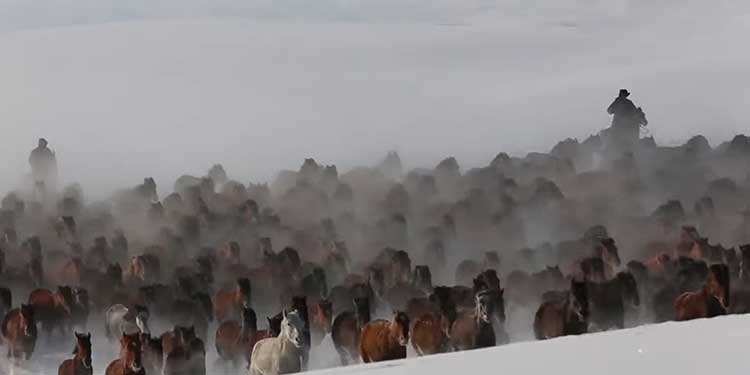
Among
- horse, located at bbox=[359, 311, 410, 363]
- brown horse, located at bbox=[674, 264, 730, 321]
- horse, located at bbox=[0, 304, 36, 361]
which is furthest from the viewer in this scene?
brown horse, located at bbox=[674, 264, 730, 321]

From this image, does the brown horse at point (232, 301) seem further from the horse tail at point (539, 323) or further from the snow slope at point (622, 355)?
the horse tail at point (539, 323)

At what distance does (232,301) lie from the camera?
1.21 meters

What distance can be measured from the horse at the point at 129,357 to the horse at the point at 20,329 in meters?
0.11

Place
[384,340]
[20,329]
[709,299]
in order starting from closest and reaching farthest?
[20,329] < [384,340] < [709,299]

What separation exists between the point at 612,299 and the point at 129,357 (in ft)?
2.26

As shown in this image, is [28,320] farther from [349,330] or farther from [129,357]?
[349,330]

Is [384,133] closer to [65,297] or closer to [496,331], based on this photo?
[496,331]

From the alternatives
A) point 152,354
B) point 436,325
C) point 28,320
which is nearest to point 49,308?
point 28,320

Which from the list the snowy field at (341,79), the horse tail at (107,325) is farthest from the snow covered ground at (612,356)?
the snowy field at (341,79)

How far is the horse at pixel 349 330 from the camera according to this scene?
1234 mm

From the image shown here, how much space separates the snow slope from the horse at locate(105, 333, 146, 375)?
0.94 ft

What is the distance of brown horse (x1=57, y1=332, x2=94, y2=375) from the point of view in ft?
3.75

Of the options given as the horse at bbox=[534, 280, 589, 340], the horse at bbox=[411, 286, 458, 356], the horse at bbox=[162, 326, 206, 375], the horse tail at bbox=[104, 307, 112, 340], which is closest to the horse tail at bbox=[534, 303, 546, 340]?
the horse at bbox=[534, 280, 589, 340]

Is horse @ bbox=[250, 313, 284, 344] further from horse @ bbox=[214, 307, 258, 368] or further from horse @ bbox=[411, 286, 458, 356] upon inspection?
horse @ bbox=[411, 286, 458, 356]
